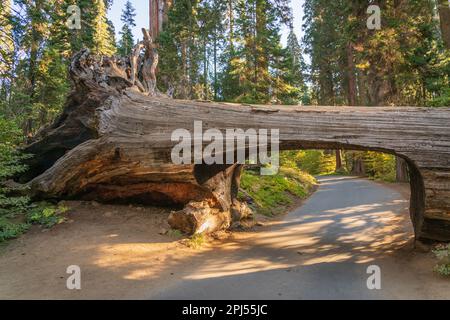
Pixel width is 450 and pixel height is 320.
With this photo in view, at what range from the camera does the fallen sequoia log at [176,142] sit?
6.67 metres

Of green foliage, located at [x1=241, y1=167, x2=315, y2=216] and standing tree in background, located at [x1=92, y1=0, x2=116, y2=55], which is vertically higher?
standing tree in background, located at [x1=92, y1=0, x2=116, y2=55]

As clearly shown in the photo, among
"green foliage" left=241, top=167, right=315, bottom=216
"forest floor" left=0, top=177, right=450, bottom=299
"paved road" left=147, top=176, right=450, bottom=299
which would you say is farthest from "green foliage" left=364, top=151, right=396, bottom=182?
"forest floor" left=0, top=177, right=450, bottom=299

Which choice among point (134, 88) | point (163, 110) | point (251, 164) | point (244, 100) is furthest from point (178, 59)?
point (163, 110)

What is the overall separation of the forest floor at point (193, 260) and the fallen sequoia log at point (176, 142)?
662 millimetres

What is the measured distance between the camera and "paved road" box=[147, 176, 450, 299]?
17.2ft

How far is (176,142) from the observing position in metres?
8.06

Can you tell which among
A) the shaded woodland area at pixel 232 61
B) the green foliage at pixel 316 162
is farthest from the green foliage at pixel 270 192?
the green foliage at pixel 316 162

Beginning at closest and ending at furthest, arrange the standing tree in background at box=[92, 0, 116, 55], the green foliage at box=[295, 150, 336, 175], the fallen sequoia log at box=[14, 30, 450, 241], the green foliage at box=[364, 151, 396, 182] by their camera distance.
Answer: the fallen sequoia log at box=[14, 30, 450, 241] < the standing tree in background at box=[92, 0, 116, 55] < the green foliage at box=[364, 151, 396, 182] < the green foliage at box=[295, 150, 336, 175]

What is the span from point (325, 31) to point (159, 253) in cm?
2664

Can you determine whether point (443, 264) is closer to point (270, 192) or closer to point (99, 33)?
point (270, 192)

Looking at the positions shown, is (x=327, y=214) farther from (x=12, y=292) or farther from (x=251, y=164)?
(x=12, y=292)

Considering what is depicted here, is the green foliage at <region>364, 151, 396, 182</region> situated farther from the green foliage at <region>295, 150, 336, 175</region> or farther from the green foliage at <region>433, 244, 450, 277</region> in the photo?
the green foliage at <region>433, 244, 450, 277</region>

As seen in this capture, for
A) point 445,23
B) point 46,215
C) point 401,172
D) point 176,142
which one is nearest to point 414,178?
point 176,142

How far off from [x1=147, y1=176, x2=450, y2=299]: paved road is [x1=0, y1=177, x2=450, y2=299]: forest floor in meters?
0.02
